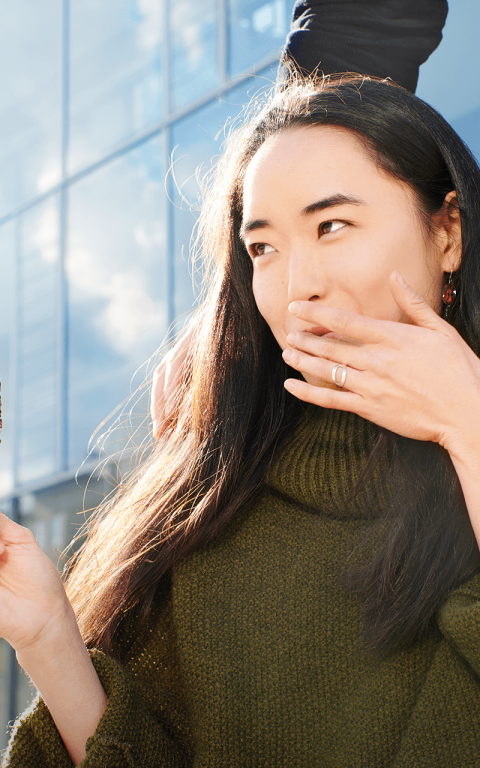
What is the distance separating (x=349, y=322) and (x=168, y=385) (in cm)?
83

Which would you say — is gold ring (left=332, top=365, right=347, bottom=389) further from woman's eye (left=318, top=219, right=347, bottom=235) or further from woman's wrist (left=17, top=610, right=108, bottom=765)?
woman's wrist (left=17, top=610, right=108, bottom=765)

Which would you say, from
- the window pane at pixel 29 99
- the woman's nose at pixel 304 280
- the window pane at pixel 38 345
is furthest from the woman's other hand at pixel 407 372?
the window pane at pixel 29 99

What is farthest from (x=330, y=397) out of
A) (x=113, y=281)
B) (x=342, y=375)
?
(x=113, y=281)

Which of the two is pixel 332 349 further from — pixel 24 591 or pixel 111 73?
pixel 111 73

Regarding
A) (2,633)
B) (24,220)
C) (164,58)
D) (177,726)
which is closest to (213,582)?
(177,726)

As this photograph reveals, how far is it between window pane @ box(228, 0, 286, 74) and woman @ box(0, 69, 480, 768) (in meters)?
2.78

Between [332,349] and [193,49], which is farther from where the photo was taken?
[193,49]

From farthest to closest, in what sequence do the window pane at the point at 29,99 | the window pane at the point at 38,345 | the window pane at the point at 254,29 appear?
the window pane at the point at 29,99
the window pane at the point at 38,345
the window pane at the point at 254,29

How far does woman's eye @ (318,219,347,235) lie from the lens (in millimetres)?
1360

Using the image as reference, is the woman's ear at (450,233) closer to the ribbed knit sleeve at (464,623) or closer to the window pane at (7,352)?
the ribbed knit sleeve at (464,623)

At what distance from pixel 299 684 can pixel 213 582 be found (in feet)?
0.86

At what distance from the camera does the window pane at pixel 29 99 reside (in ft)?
18.9

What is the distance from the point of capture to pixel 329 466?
1.45 meters

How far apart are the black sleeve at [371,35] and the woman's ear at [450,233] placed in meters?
0.52
